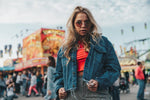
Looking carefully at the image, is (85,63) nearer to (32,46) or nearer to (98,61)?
(98,61)

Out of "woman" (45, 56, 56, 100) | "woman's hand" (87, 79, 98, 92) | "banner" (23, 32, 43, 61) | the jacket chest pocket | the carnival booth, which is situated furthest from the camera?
"banner" (23, 32, 43, 61)

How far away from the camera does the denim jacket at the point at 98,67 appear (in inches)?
67.5

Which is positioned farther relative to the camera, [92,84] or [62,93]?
[62,93]

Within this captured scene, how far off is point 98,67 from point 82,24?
0.46 m

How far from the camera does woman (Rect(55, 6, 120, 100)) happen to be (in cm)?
173

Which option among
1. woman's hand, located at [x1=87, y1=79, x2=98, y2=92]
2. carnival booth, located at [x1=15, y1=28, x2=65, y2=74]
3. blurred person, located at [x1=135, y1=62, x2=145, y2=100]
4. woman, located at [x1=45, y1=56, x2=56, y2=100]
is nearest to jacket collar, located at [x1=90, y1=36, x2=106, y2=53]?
woman's hand, located at [x1=87, y1=79, x2=98, y2=92]

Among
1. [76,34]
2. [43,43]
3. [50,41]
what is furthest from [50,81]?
[50,41]

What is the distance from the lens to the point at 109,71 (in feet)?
5.75

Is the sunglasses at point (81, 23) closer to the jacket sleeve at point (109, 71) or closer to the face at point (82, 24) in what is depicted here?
the face at point (82, 24)

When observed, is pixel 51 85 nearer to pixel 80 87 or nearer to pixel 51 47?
pixel 80 87

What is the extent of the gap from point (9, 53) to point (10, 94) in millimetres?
32637

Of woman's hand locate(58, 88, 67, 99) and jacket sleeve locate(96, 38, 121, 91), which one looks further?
woman's hand locate(58, 88, 67, 99)

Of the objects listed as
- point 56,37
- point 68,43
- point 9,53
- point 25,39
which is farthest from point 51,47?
point 68,43

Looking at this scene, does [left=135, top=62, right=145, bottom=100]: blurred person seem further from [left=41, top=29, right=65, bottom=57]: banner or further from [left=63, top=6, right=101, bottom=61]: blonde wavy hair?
[left=41, top=29, right=65, bottom=57]: banner
